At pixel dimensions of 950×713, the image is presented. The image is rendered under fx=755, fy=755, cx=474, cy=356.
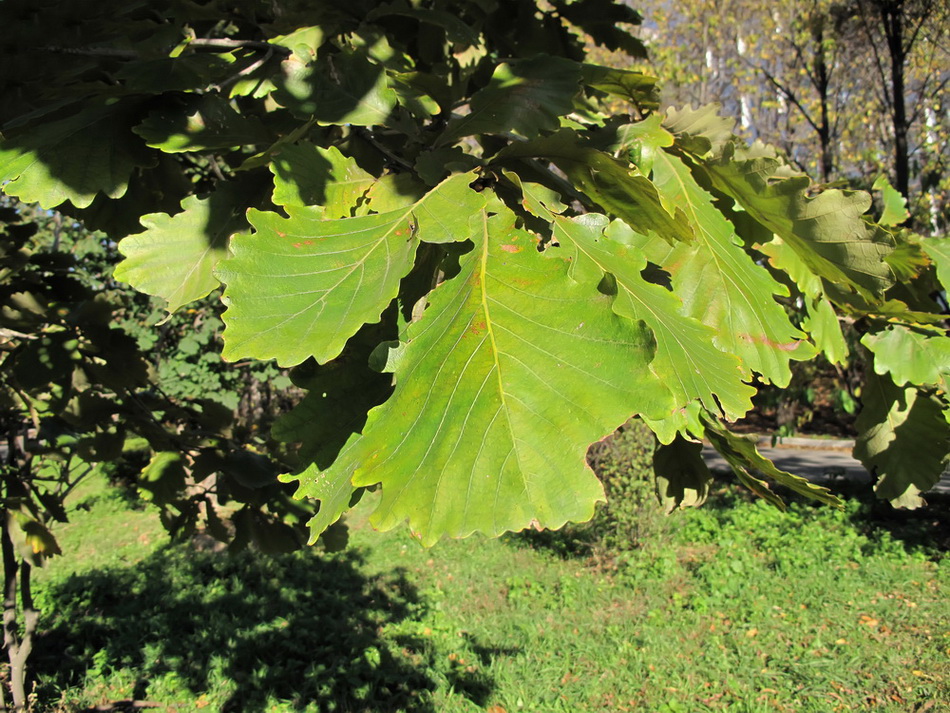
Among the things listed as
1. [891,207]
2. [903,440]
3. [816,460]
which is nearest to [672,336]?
[903,440]

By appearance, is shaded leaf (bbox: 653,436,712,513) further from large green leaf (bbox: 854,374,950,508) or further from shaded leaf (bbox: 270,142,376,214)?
shaded leaf (bbox: 270,142,376,214)

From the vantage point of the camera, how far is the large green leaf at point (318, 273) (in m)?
0.82

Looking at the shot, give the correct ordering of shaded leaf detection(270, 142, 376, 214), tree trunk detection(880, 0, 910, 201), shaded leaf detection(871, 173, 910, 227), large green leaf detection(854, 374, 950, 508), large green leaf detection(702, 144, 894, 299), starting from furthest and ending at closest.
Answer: tree trunk detection(880, 0, 910, 201) → shaded leaf detection(871, 173, 910, 227) → large green leaf detection(854, 374, 950, 508) → large green leaf detection(702, 144, 894, 299) → shaded leaf detection(270, 142, 376, 214)

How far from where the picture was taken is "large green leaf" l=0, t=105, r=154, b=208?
4.16ft

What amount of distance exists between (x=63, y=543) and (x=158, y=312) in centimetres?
280

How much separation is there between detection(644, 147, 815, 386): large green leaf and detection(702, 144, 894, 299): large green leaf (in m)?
0.13

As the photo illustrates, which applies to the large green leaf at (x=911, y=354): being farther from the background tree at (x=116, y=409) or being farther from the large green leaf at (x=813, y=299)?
the background tree at (x=116, y=409)

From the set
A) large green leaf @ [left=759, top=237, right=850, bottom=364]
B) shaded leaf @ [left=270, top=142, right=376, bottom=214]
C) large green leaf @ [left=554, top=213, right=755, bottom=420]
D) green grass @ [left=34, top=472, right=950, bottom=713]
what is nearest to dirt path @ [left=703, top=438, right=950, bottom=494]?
green grass @ [left=34, top=472, right=950, bottom=713]

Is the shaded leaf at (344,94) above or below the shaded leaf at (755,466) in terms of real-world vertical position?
above

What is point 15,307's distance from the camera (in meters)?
3.00

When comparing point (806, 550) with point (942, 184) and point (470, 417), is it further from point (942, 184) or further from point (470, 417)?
point (470, 417)

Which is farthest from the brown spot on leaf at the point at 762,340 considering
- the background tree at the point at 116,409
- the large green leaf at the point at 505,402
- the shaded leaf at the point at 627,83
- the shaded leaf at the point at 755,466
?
the background tree at the point at 116,409

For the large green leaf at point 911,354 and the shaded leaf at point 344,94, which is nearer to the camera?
the shaded leaf at point 344,94

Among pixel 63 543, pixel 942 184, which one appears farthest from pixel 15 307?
pixel 942 184
